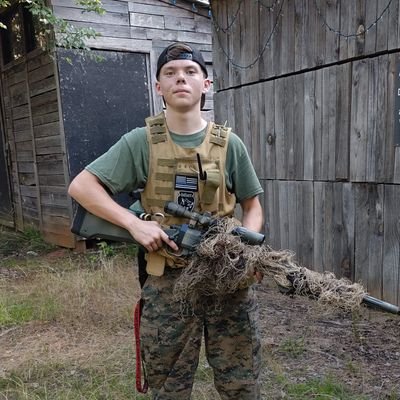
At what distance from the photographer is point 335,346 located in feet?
10.4

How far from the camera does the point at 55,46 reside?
18.6 ft

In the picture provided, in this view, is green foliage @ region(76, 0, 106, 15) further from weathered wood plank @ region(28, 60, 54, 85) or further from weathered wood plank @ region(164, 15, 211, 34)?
weathered wood plank @ region(164, 15, 211, 34)

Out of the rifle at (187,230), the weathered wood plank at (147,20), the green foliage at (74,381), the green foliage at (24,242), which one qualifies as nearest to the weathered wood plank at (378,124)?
the rifle at (187,230)

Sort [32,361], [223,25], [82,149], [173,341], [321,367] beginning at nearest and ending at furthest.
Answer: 1. [173,341]
2. [321,367]
3. [32,361]
4. [223,25]
5. [82,149]

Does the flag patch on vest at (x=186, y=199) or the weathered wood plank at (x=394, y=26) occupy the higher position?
the weathered wood plank at (x=394, y=26)

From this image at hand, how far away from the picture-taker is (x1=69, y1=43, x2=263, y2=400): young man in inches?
70.1

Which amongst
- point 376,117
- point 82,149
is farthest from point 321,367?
point 82,149

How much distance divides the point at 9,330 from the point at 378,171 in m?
3.35

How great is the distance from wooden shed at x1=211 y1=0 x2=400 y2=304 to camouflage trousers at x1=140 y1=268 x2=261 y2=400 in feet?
6.46

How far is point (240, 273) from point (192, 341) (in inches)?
18.0

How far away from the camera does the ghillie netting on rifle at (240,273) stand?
1635 millimetres

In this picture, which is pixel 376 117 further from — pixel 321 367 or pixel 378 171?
pixel 321 367

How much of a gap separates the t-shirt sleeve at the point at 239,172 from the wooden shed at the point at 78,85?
171 inches

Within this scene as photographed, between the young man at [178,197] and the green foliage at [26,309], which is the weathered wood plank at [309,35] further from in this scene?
the green foliage at [26,309]
